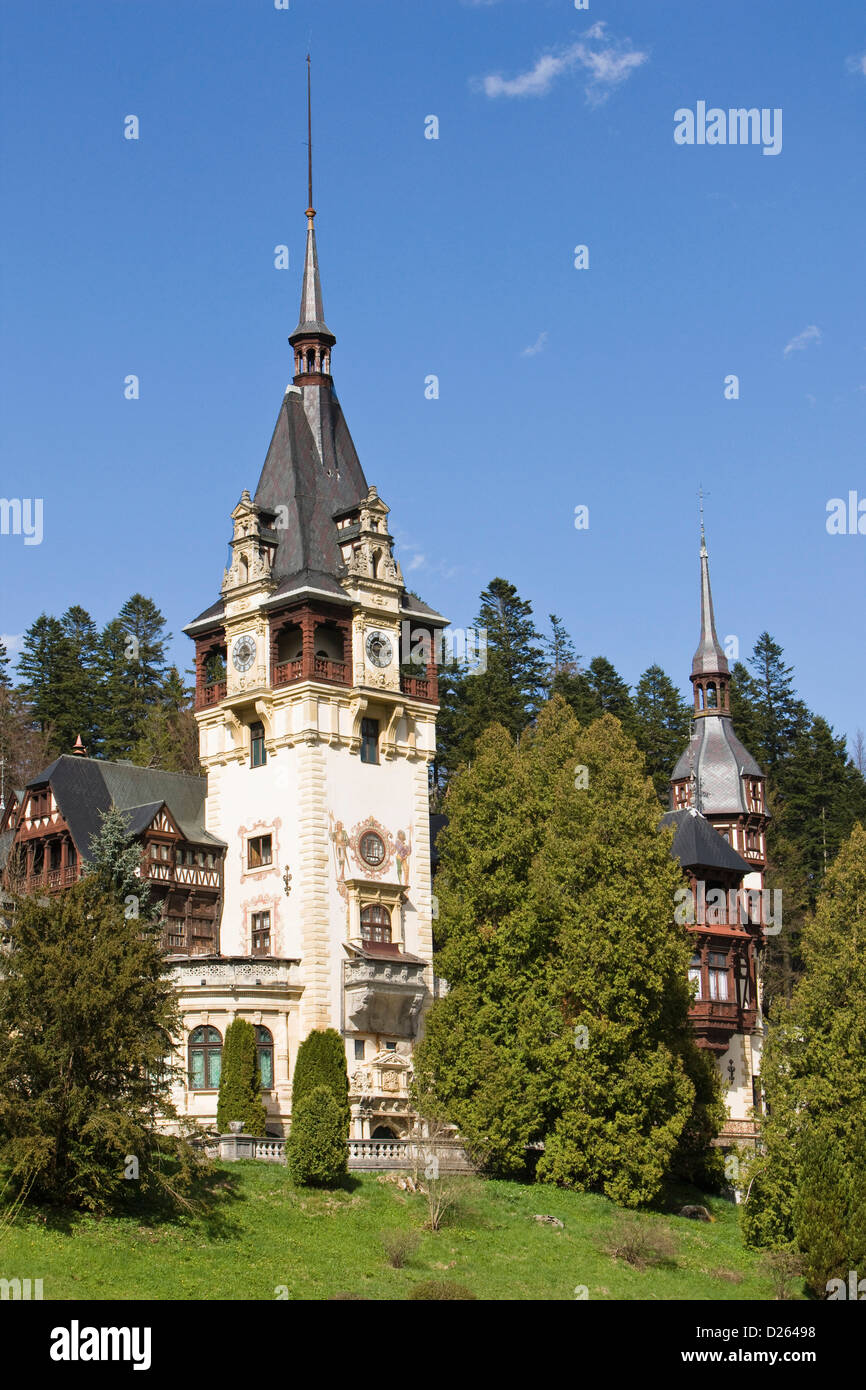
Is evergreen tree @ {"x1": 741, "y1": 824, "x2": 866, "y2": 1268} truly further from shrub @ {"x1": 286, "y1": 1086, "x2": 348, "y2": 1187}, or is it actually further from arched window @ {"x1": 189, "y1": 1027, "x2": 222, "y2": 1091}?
arched window @ {"x1": 189, "y1": 1027, "x2": 222, "y2": 1091}

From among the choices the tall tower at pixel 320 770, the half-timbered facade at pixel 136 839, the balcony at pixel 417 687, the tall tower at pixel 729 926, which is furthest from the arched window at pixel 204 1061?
the tall tower at pixel 729 926

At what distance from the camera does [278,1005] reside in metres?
54.4

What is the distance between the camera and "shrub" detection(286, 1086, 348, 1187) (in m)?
46.3

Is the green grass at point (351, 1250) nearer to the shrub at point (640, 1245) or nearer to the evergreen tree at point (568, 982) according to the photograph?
the shrub at point (640, 1245)

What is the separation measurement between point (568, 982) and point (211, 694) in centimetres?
1676

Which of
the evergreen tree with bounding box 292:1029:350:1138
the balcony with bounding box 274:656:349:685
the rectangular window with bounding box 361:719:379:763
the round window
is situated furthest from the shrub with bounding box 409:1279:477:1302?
the balcony with bounding box 274:656:349:685

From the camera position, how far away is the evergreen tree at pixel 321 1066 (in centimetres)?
5012

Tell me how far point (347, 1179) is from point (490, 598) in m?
48.3

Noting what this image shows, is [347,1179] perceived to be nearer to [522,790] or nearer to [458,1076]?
[458,1076]

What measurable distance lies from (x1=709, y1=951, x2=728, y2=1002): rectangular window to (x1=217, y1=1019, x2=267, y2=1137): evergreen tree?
2080 centimetres

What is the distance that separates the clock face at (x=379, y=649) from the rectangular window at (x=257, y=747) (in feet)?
13.5

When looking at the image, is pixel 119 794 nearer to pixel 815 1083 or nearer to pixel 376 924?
pixel 376 924
